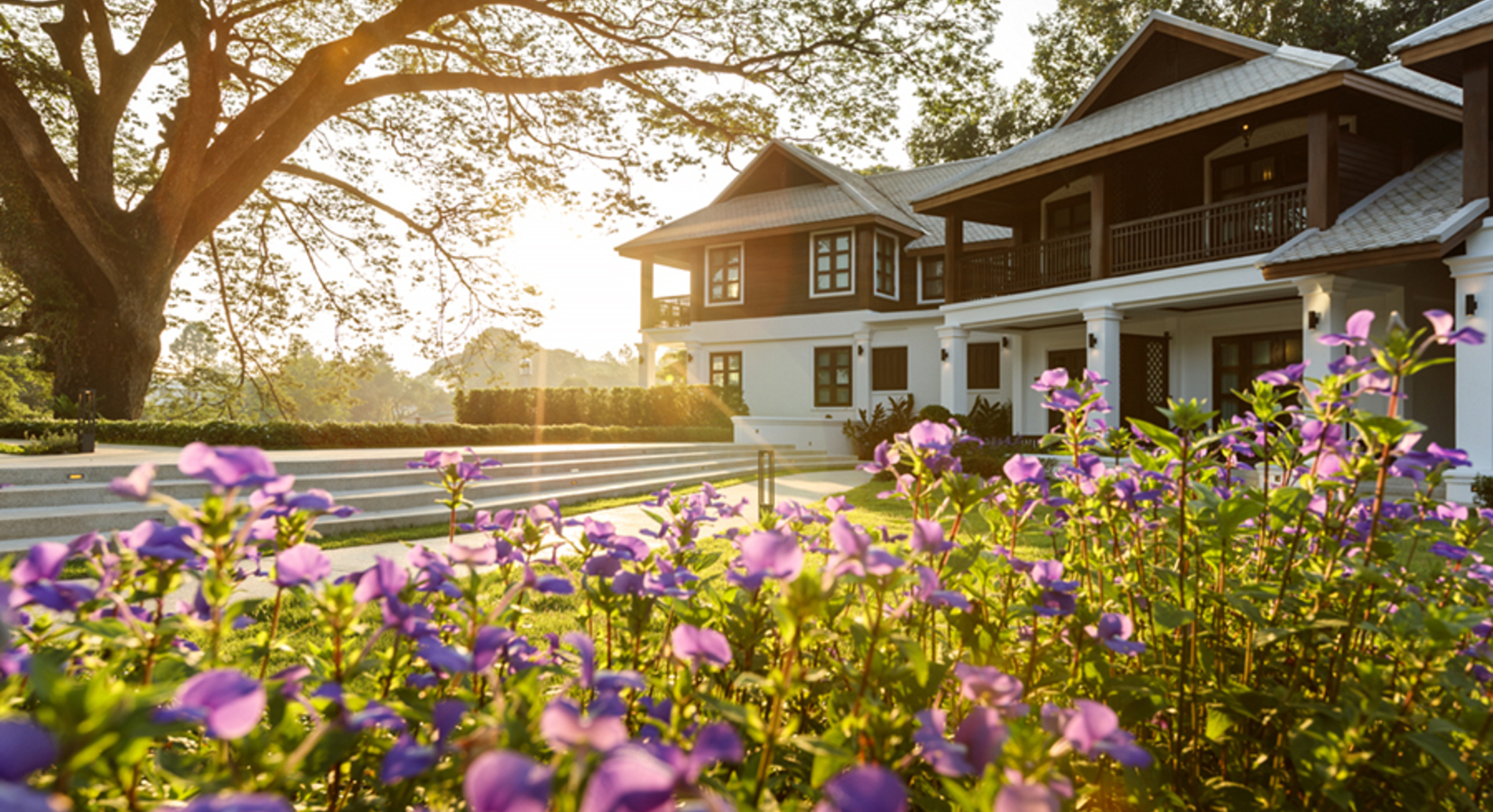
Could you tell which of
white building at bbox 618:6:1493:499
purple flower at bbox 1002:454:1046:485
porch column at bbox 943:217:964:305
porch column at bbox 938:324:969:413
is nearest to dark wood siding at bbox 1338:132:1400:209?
white building at bbox 618:6:1493:499

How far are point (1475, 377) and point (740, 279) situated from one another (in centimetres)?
1741

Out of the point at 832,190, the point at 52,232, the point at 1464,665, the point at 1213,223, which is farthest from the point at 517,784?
A: the point at 832,190

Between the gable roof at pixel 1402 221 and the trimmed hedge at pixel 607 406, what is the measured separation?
1329cm

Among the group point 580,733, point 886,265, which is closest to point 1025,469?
point 580,733

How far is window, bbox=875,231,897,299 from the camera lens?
21969mm

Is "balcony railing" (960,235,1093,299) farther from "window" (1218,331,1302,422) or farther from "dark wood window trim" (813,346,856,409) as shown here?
"dark wood window trim" (813,346,856,409)

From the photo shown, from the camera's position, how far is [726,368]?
79.3 feet

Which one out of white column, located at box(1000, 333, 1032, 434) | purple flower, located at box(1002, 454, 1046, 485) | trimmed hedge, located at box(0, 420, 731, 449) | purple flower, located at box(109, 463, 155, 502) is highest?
white column, located at box(1000, 333, 1032, 434)

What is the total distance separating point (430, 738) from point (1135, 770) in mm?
1318

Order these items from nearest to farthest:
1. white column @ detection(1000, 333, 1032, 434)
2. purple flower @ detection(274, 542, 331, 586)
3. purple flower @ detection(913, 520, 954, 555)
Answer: purple flower @ detection(274, 542, 331, 586)
purple flower @ detection(913, 520, 954, 555)
white column @ detection(1000, 333, 1032, 434)

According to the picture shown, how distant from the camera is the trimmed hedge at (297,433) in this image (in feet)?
39.8

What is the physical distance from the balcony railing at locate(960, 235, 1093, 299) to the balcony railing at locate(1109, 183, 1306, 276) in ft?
2.71

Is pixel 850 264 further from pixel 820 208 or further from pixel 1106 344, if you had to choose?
pixel 1106 344

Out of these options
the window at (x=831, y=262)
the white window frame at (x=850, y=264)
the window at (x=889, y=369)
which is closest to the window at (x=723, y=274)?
the white window frame at (x=850, y=264)
